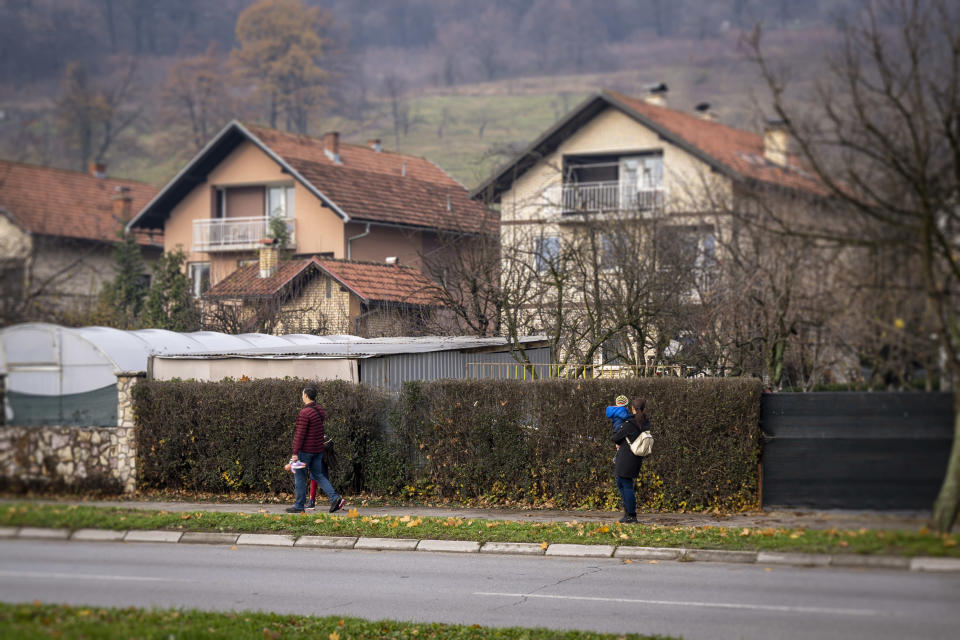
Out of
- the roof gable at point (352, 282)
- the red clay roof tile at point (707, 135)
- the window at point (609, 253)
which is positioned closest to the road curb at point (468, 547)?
the window at point (609, 253)

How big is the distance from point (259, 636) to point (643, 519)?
9.57m

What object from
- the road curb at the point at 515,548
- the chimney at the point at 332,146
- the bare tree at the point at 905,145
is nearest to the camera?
the bare tree at the point at 905,145

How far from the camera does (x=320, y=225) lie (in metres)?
44.1

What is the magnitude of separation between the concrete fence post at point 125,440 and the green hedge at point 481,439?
35.5 ft

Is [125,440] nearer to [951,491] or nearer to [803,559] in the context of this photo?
[803,559]

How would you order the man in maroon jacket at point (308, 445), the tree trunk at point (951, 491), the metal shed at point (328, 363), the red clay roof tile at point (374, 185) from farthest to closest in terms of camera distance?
the red clay roof tile at point (374, 185)
the metal shed at point (328, 363)
the man in maroon jacket at point (308, 445)
the tree trunk at point (951, 491)

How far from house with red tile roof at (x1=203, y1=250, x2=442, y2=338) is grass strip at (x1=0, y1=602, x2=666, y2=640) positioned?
57.9 feet

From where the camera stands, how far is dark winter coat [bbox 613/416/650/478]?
15.0m

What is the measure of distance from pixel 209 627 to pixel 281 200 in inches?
1596

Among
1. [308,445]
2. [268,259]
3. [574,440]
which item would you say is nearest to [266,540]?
[308,445]

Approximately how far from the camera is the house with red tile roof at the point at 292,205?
43.2 metres

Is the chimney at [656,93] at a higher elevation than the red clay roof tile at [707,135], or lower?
higher

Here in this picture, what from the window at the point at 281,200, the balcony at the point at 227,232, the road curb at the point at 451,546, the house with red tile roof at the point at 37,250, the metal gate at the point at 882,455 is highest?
the window at the point at 281,200

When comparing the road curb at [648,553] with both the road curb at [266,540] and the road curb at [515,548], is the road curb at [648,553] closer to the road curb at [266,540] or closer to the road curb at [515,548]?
the road curb at [515,548]
